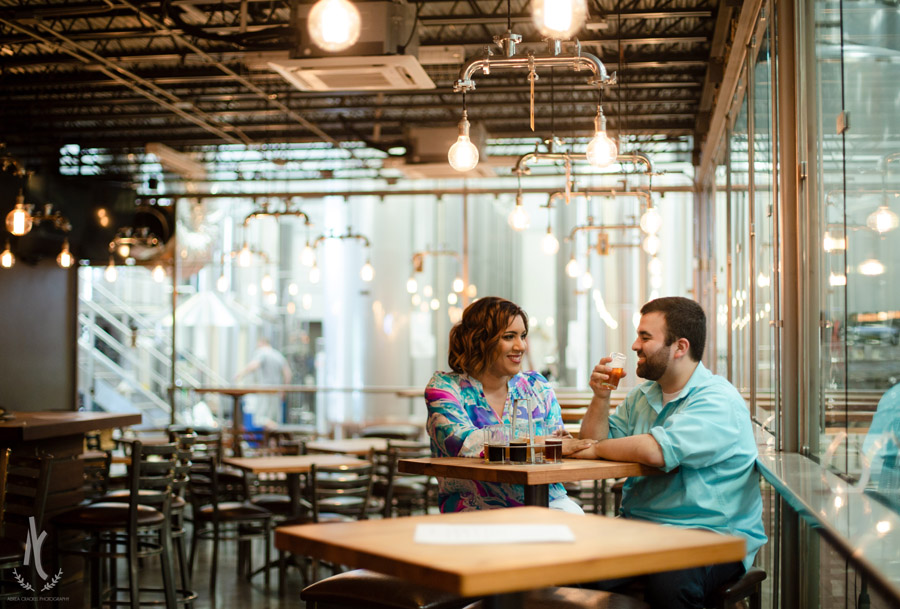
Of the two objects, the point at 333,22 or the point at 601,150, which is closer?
the point at 333,22

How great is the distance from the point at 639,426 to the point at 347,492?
298 cm

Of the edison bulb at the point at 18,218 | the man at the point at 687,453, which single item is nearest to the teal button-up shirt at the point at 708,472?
the man at the point at 687,453

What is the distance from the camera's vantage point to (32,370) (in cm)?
1137

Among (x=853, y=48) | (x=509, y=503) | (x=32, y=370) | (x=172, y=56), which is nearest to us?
(x=853, y=48)

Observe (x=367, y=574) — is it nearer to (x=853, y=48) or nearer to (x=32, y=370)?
(x=853, y=48)

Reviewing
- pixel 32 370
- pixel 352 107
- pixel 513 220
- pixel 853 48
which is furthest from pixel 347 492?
pixel 32 370

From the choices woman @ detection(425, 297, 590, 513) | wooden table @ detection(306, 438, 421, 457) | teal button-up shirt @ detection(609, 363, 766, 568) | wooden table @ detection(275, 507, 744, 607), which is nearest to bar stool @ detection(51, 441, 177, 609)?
wooden table @ detection(306, 438, 421, 457)

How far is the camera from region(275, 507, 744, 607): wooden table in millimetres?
1720

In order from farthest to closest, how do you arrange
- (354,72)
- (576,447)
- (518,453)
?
(354,72) < (576,447) < (518,453)

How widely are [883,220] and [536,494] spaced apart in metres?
1.41

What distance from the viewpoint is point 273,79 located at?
29.6 ft

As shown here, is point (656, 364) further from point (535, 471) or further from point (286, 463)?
point (286, 463)

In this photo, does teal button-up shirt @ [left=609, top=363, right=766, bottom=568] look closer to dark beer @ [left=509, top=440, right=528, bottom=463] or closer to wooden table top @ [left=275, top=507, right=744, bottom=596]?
dark beer @ [left=509, top=440, right=528, bottom=463]

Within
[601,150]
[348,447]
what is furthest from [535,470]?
[348,447]
